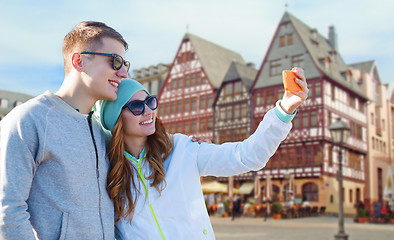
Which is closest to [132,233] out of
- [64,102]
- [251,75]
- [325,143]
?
[64,102]

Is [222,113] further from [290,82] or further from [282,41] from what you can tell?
[290,82]

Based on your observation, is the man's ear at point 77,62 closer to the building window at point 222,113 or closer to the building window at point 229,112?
the building window at point 229,112

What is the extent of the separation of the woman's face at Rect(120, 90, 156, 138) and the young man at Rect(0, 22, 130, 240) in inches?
7.2

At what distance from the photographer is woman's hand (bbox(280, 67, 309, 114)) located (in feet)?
7.73

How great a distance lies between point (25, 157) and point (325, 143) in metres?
30.0

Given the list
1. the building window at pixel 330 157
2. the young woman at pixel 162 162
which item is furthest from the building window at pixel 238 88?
the young woman at pixel 162 162

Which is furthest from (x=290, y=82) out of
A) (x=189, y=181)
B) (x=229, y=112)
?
(x=229, y=112)

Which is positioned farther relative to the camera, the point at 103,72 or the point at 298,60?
the point at 298,60

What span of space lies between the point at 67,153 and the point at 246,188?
32.0 meters

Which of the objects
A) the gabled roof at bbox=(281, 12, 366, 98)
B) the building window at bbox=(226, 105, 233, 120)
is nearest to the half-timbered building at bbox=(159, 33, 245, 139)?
the building window at bbox=(226, 105, 233, 120)

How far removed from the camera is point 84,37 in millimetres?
2441

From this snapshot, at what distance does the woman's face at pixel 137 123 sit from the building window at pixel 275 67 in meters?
31.3

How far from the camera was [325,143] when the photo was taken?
100 feet

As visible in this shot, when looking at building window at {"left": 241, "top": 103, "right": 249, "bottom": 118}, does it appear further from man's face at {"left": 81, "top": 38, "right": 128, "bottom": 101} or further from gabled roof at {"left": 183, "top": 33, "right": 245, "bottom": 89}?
man's face at {"left": 81, "top": 38, "right": 128, "bottom": 101}
